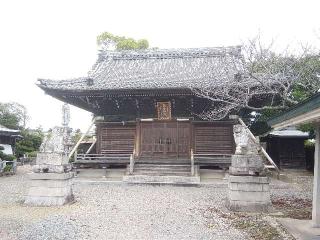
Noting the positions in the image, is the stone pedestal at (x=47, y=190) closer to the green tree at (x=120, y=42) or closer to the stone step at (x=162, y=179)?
the stone step at (x=162, y=179)

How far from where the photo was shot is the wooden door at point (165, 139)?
21.1 m

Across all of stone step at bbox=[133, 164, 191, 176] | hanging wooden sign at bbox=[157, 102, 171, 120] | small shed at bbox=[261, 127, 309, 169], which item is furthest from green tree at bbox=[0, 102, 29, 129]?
small shed at bbox=[261, 127, 309, 169]

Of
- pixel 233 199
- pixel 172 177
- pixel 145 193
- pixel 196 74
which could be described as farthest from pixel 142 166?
pixel 233 199

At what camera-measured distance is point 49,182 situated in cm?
1207

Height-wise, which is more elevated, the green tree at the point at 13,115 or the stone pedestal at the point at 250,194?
the green tree at the point at 13,115

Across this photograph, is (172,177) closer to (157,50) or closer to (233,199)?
(233,199)

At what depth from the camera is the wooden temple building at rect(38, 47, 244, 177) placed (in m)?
20.0

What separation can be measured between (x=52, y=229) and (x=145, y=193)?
7241mm

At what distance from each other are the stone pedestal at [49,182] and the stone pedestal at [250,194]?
17.5 feet

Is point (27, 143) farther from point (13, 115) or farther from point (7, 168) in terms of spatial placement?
point (7, 168)

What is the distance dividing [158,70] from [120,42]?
54.9 ft

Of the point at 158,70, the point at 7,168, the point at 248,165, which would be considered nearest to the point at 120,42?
the point at 158,70

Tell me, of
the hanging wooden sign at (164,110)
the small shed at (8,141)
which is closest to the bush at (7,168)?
the small shed at (8,141)

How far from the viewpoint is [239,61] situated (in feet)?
80.2
